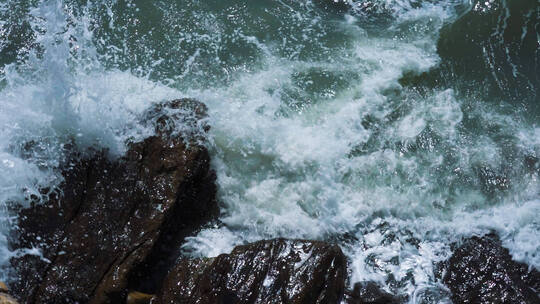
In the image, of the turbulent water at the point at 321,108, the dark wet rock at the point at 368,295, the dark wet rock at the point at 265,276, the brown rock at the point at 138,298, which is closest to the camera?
the dark wet rock at the point at 265,276

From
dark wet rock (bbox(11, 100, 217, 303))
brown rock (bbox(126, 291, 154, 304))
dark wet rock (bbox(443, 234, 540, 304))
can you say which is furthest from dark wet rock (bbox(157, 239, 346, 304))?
dark wet rock (bbox(443, 234, 540, 304))

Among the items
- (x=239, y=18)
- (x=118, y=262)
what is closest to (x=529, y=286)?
(x=118, y=262)

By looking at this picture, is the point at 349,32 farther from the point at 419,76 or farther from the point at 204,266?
the point at 204,266

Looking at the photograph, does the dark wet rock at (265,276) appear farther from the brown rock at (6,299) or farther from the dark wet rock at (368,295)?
the brown rock at (6,299)

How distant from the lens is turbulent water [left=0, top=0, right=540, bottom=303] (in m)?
5.61

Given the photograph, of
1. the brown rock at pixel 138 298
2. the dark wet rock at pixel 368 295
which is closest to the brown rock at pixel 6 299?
the brown rock at pixel 138 298

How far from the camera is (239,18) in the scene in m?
7.90

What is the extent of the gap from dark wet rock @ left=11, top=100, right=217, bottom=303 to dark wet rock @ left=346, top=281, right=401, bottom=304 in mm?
1948

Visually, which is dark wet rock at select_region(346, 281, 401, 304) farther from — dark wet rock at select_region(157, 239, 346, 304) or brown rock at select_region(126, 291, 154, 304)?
brown rock at select_region(126, 291, 154, 304)

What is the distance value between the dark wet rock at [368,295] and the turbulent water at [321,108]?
0.14 metres

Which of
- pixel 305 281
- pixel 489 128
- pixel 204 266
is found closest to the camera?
pixel 305 281

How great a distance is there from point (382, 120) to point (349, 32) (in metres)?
1.94

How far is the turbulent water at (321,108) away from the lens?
18.4 ft

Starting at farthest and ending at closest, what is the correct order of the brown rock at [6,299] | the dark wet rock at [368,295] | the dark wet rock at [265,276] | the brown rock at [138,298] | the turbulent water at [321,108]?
the turbulent water at [321,108] → the dark wet rock at [368,295] → the brown rock at [138,298] → the brown rock at [6,299] → the dark wet rock at [265,276]
